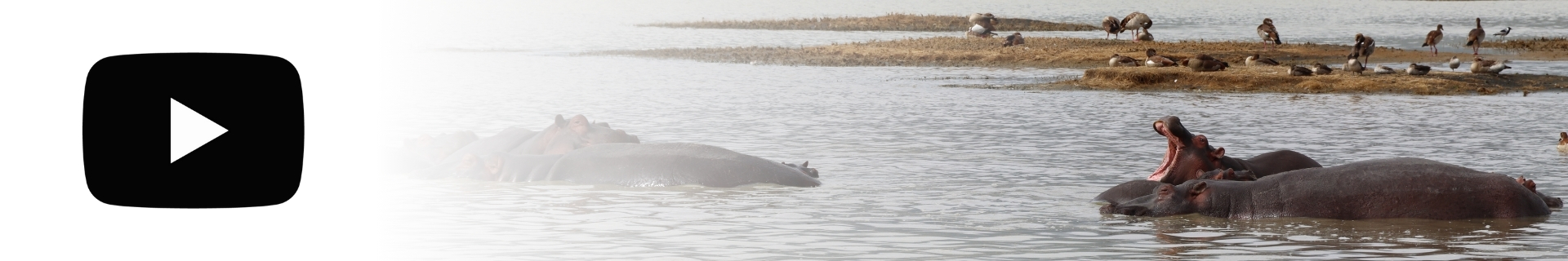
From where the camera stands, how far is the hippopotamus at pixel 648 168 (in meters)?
10.3

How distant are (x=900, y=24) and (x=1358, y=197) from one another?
45372mm

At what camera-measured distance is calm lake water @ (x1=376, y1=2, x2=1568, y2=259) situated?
25.0 ft

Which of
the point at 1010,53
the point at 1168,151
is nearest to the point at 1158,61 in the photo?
the point at 1010,53

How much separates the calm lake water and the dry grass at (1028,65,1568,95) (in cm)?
88

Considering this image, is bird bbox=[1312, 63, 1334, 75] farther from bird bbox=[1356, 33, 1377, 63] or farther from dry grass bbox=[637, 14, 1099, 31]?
dry grass bbox=[637, 14, 1099, 31]

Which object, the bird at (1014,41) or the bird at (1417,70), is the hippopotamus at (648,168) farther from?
the bird at (1014,41)

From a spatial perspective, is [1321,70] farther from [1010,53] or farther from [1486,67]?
[1010,53]

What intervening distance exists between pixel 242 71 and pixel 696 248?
16.3 feet

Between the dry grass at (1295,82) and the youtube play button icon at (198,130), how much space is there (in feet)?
72.0

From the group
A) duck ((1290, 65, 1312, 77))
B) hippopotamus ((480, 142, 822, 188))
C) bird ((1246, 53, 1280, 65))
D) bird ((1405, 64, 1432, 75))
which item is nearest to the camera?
hippopotamus ((480, 142, 822, 188))

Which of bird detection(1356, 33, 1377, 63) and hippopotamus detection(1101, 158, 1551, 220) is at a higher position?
hippopotamus detection(1101, 158, 1551, 220)

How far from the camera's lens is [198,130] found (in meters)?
2.46

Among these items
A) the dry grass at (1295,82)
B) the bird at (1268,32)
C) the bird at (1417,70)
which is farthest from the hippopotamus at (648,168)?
Result: the bird at (1268,32)

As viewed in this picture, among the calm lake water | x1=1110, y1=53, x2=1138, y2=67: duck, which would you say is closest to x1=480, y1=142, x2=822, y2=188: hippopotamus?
the calm lake water
